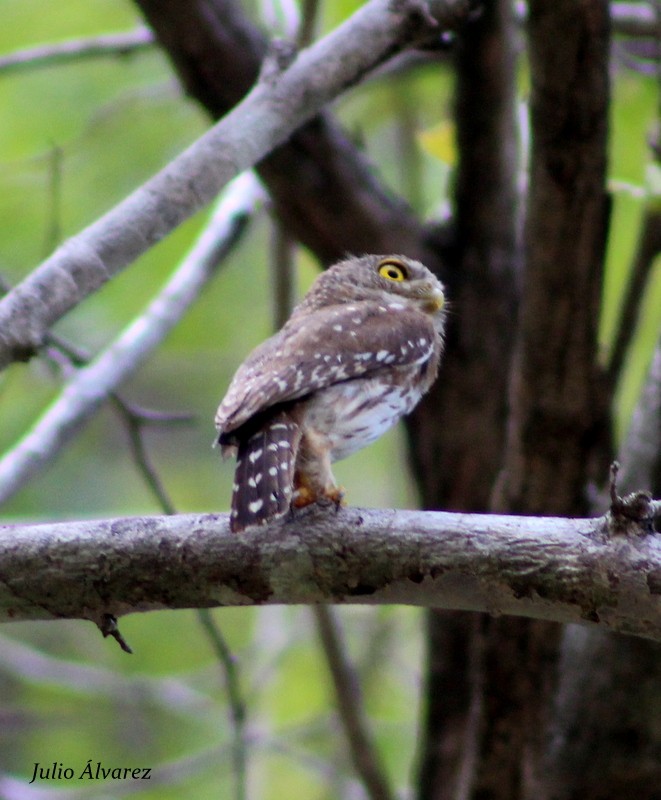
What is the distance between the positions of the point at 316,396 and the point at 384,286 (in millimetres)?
1024

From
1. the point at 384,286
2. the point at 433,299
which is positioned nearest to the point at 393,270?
the point at 384,286

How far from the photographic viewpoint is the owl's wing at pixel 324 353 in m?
2.88

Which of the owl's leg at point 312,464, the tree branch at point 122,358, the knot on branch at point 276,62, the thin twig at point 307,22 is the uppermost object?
the knot on branch at point 276,62

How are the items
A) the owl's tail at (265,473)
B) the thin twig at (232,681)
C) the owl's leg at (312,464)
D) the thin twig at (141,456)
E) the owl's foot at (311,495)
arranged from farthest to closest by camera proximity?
1. the thin twig at (141,456)
2. the thin twig at (232,681)
3. the owl's leg at (312,464)
4. the owl's foot at (311,495)
5. the owl's tail at (265,473)

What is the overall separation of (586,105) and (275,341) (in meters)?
1.22

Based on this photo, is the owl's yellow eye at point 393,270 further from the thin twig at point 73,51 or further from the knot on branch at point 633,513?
the knot on branch at point 633,513

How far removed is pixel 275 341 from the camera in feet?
11.0

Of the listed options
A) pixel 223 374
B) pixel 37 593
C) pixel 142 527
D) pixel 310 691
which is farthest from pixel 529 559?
pixel 223 374

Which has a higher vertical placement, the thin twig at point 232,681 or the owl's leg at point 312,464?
the owl's leg at point 312,464

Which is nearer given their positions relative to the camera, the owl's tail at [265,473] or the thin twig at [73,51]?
the owl's tail at [265,473]

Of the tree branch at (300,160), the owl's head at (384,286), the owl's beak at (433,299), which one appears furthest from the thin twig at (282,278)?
the owl's beak at (433,299)

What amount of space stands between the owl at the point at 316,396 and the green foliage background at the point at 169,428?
0.97 metres

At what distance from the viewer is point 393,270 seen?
395 centimetres

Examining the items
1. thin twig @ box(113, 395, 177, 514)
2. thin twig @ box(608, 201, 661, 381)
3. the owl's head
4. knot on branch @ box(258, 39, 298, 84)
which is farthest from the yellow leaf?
thin twig @ box(113, 395, 177, 514)
